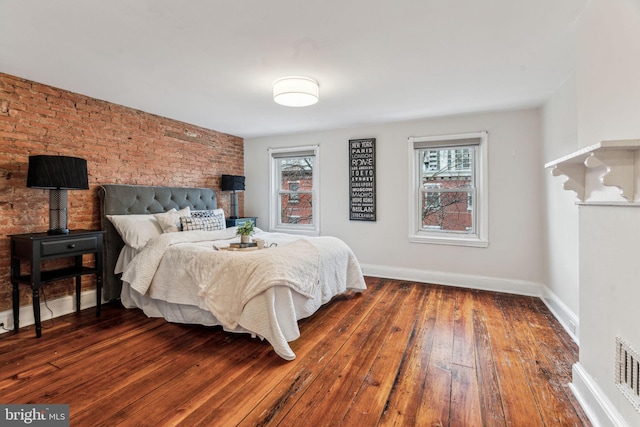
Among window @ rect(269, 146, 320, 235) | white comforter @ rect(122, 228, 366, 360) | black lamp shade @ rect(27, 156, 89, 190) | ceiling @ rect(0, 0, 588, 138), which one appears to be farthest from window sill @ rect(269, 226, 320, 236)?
black lamp shade @ rect(27, 156, 89, 190)

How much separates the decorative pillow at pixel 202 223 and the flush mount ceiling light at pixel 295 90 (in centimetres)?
176

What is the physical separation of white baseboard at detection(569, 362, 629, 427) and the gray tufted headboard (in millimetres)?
4181

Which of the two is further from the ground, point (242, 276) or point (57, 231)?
point (57, 231)

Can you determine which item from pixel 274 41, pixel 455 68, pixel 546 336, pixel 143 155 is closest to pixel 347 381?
pixel 546 336

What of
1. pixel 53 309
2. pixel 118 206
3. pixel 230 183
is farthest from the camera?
pixel 230 183

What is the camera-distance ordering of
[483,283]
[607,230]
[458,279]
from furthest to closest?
[458,279], [483,283], [607,230]

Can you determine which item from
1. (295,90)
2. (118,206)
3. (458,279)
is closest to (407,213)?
(458,279)

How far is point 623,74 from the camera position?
4.73ft

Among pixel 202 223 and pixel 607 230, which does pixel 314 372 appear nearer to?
pixel 607 230

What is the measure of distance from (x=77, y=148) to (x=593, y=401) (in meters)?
4.67

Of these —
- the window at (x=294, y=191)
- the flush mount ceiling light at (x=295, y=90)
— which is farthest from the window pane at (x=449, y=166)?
the flush mount ceiling light at (x=295, y=90)

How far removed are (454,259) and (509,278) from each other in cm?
68

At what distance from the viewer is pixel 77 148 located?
3.31m

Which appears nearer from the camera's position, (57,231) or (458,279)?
(57,231)
